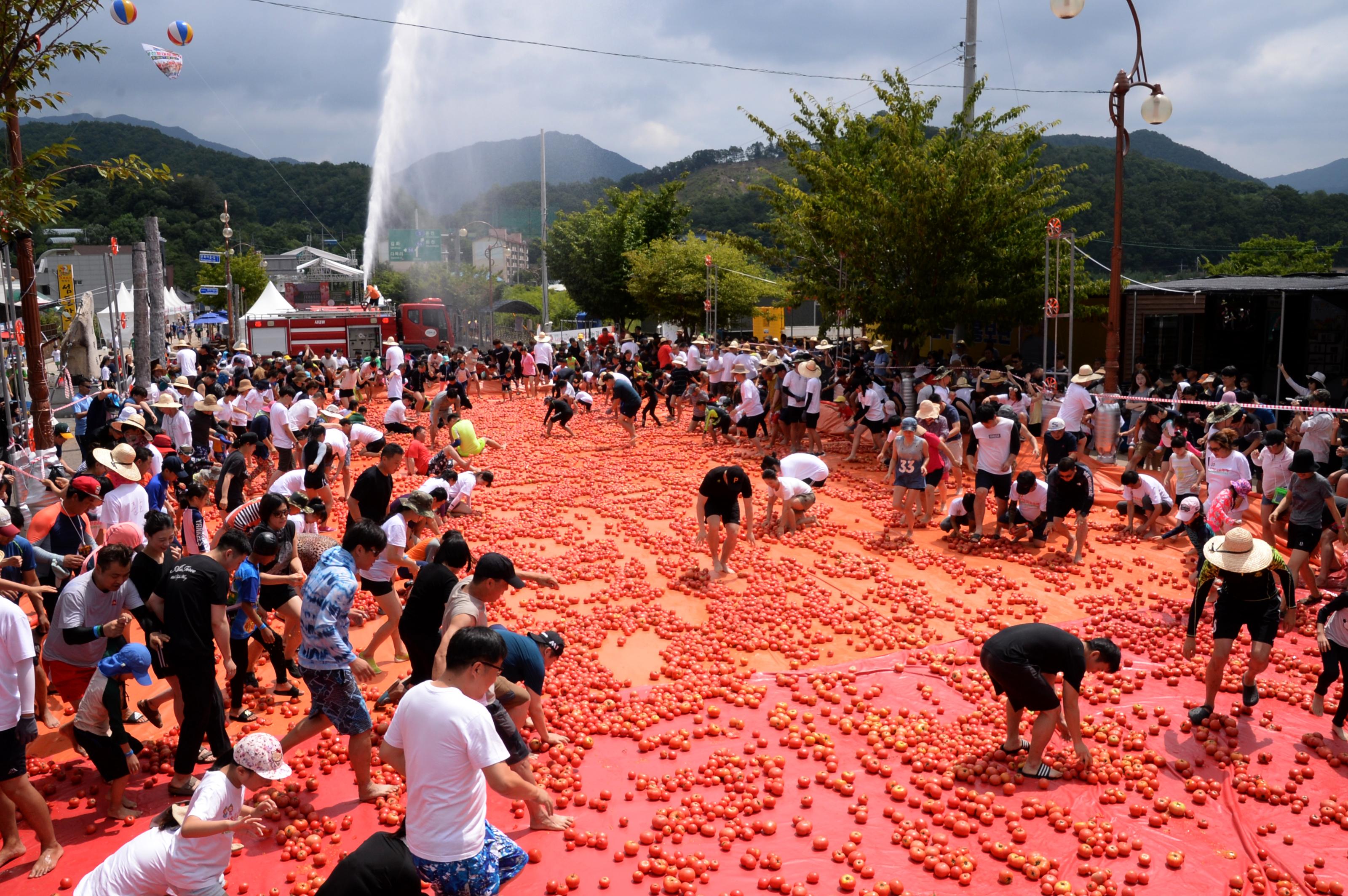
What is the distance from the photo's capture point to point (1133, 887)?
17.9 feet

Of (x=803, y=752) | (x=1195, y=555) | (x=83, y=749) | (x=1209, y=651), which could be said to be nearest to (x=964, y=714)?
(x=803, y=752)

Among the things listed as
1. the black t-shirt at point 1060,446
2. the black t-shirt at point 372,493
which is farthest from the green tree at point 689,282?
the black t-shirt at point 372,493

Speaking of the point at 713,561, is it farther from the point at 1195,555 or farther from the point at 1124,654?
the point at 1195,555

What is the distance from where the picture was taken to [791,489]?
1276 cm

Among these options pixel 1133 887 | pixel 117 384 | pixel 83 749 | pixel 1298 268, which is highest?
pixel 1298 268

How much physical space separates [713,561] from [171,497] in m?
9.62

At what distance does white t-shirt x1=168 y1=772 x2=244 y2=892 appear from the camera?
4293mm

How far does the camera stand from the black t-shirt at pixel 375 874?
3682 mm

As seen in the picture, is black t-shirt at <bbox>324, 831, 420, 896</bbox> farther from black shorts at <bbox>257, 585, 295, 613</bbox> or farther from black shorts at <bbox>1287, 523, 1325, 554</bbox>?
black shorts at <bbox>1287, 523, 1325, 554</bbox>

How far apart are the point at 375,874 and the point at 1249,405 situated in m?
13.4

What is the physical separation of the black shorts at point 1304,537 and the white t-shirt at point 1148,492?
2.53m

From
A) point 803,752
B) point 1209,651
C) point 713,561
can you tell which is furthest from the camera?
point 713,561

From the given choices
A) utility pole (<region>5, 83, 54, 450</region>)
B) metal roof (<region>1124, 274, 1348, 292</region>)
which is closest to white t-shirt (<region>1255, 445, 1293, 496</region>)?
metal roof (<region>1124, 274, 1348, 292</region>)

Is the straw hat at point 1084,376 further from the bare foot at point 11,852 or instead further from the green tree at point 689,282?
the green tree at point 689,282
